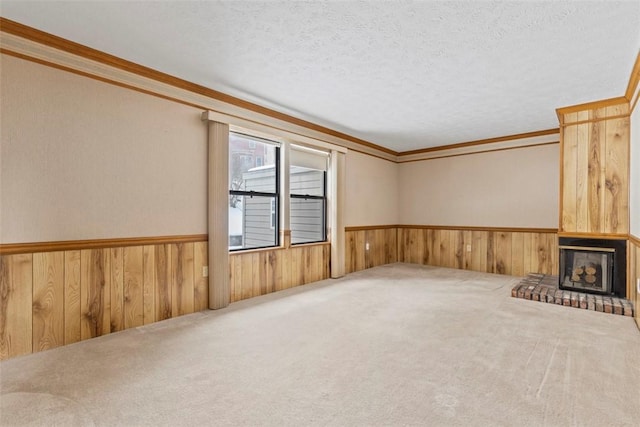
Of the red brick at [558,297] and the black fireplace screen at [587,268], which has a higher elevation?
the black fireplace screen at [587,268]

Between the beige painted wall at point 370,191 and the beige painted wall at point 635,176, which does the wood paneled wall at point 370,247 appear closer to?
the beige painted wall at point 370,191

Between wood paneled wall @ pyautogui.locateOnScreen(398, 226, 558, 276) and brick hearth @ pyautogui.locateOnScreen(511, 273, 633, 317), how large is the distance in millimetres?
809

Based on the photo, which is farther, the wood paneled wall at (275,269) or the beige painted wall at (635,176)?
the wood paneled wall at (275,269)

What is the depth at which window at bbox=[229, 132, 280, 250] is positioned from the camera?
155 inches

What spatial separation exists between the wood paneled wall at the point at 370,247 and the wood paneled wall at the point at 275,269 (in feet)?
2.05

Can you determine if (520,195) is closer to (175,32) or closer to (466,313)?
(466,313)

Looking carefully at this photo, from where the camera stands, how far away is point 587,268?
12.8 ft

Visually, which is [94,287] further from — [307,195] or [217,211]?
[307,195]

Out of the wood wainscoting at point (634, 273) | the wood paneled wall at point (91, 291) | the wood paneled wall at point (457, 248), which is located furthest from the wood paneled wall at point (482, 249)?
the wood paneled wall at point (91, 291)

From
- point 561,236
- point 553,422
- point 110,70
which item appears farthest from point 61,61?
point 561,236

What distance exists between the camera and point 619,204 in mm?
3711

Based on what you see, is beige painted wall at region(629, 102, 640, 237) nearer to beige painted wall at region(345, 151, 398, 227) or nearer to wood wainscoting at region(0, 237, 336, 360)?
beige painted wall at region(345, 151, 398, 227)

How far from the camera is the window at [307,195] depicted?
4.81m

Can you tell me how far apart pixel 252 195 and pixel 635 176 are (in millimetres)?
4124
